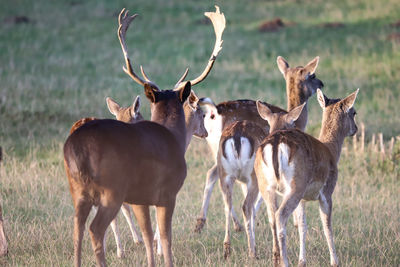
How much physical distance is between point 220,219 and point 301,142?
2.59 m

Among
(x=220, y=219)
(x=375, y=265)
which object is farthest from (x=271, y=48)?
(x=375, y=265)

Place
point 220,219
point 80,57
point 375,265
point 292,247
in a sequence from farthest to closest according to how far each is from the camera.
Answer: point 80,57
point 220,219
point 292,247
point 375,265

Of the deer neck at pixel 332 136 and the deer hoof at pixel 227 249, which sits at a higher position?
the deer neck at pixel 332 136

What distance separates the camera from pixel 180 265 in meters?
7.16

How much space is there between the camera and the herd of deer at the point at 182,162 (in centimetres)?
565

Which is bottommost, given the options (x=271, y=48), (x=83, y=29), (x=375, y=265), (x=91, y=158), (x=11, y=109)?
(x=375, y=265)

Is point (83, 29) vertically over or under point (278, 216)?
over

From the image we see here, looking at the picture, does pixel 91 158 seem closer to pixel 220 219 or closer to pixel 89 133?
pixel 89 133

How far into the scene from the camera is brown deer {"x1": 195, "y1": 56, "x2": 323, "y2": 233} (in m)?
8.89

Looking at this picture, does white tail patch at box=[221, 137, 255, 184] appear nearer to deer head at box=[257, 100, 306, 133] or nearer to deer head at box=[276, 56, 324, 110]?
deer head at box=[257, 100, 306, 133]

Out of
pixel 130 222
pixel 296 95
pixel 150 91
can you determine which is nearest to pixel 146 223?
pixel 150 91

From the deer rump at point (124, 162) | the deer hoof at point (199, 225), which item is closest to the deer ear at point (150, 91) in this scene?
the deer rump at point (124, 162)

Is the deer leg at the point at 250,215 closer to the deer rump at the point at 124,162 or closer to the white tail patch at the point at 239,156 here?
the white tail patch at the point at 239,156

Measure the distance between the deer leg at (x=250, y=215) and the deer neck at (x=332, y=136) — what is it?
0.86 meters
